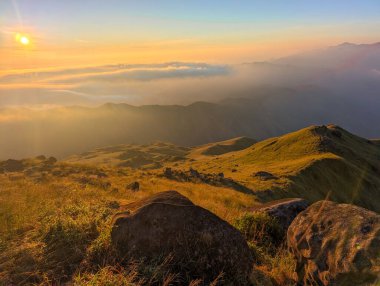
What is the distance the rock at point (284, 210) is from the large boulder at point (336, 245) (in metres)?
3.20

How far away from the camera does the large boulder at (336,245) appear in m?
6.52

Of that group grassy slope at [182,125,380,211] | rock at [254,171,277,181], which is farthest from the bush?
rock at [254,171,277,181]

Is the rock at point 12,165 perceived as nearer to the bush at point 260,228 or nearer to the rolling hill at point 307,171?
the rolling hill at point 307,171

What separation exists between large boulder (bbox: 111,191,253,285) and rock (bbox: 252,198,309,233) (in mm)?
4121

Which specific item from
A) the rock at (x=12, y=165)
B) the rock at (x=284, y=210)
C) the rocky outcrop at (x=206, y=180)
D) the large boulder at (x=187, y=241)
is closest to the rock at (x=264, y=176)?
the rocky outcrop at (x=206, y=180)

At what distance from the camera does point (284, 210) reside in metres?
12.5

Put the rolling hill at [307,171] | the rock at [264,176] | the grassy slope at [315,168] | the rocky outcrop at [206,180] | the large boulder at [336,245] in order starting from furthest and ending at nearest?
the rock at [264,176]
the grassy slope at [315,168]
the rolling hill at [307,171]
the rocky outcrop at [206,180]
the large boulder at [336,245]

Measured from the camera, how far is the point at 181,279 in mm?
7500

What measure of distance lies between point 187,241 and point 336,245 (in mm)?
3154

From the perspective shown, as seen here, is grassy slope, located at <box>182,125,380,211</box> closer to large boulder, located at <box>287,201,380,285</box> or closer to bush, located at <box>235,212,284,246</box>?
bush, located at <box>235,212,284,246</box>

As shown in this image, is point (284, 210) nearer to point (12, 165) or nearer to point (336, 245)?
point (336, 245)

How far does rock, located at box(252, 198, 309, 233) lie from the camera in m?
12.1

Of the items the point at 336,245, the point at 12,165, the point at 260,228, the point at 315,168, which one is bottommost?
the point at 315,168

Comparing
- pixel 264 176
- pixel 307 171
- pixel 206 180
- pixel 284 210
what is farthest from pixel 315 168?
pixel 284 210
